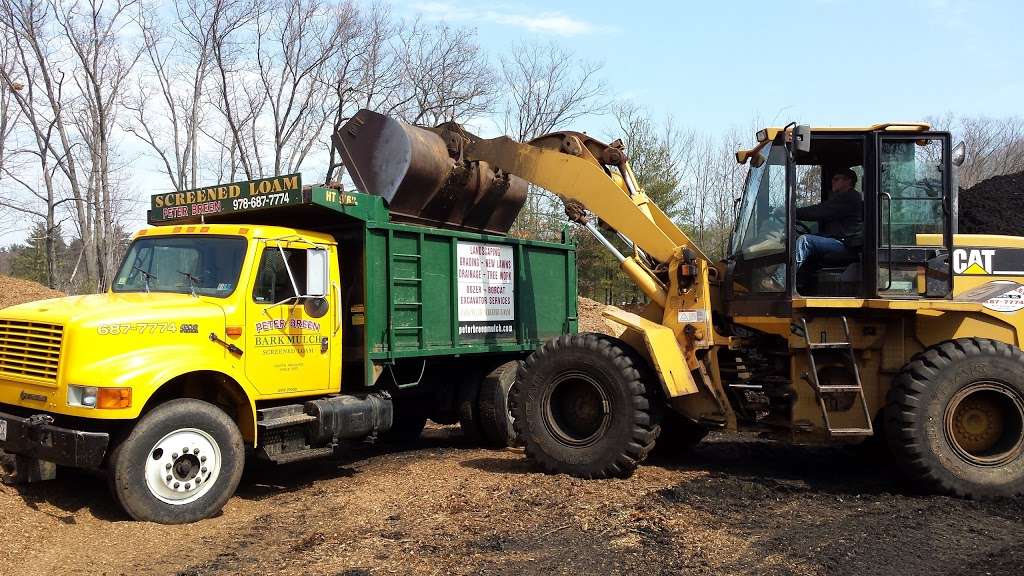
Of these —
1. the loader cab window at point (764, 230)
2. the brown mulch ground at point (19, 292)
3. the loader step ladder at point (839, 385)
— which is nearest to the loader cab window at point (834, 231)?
the loader cab window at point (764, 230)

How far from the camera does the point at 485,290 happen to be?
30.2 feet

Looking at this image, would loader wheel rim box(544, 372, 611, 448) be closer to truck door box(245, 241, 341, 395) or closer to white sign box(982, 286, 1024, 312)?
truck door box(245, 241, 341, 395)

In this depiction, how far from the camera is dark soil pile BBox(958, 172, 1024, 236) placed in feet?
39.4

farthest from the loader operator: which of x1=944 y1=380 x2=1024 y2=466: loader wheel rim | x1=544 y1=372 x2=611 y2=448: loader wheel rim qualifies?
x1=544 y1=372 x2=611 y2=448: loader wheel rim

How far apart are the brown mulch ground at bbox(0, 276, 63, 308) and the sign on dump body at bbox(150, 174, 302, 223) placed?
39.7 feet

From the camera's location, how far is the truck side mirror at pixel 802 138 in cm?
684

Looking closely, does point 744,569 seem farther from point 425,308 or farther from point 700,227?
point 700,227

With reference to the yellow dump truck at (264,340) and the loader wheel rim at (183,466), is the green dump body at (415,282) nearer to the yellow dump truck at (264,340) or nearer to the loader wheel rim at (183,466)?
the yellow dump truck at (264,340)

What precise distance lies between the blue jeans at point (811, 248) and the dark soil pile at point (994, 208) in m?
6.01

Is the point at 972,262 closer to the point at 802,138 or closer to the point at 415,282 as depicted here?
the point at 802,138

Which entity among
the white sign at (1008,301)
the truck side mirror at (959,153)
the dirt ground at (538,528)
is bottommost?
the dirt ground at (538,528)

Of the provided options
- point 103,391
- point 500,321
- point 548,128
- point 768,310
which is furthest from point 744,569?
point 548,128

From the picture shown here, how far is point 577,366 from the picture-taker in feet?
24.6

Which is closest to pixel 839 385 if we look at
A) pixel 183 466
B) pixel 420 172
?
pixel 420 172
